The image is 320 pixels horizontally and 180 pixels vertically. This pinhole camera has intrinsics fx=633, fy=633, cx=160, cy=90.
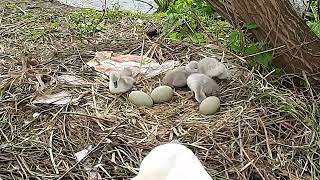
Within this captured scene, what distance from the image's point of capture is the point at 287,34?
272cm

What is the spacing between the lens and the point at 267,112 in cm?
246

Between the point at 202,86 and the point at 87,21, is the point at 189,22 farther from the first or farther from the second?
the point at 202,86

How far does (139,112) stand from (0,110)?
54 cm

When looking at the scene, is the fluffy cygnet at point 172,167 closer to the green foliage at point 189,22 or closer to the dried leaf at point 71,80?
the dried leaf at point 71,80

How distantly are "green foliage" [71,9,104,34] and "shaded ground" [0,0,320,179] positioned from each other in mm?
493

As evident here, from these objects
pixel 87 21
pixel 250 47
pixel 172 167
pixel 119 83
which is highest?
pixel 172 167

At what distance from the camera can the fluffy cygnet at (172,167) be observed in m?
1.57

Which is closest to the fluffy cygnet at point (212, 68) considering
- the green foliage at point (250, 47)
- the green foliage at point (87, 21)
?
the green foliage at point (250, 47)

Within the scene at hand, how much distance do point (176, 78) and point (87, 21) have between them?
112 centimetres

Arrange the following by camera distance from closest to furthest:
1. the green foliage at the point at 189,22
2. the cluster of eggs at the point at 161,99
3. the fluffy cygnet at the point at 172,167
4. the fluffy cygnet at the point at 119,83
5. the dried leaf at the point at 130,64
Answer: the fluffy cygnet at the point at 172,167 < the cluster of eggs at the point at 161,99 < the fluffy cygnet at the point at 119,83 < the dried leaf at the point at 130,64 < the green foliage at the point at 189,22

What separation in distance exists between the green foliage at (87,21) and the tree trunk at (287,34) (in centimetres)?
98

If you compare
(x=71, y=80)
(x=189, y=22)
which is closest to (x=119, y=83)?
(x=71, y=80)

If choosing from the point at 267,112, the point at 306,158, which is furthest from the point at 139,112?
the point at 306,158

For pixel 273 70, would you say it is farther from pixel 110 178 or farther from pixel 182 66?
pixel 110 178
